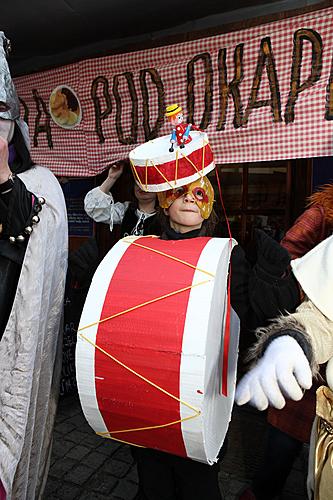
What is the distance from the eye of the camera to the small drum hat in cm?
173

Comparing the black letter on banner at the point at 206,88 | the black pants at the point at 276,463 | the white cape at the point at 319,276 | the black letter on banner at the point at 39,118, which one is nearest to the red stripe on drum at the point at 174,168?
the white cape at the point at 319,276

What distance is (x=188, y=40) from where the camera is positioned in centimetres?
284

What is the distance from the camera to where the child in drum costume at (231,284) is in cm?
155

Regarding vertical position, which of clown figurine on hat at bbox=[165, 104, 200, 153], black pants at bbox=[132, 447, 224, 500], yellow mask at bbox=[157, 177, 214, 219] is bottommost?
black pants at bbox=[132, 447, 224, 500]

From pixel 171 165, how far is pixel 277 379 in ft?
3.21

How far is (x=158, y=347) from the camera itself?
4.51 ft

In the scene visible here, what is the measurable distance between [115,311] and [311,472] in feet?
3.22

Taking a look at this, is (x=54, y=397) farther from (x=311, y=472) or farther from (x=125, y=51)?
(x=125, y=51)

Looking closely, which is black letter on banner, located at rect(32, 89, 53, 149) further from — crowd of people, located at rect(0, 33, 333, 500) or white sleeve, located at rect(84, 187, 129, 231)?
crowd of people, located at rect(0, 33, 333, 500)

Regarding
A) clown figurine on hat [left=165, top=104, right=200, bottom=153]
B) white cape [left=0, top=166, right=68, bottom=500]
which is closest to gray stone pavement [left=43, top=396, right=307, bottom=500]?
white cape [left=0, top=166, right=68, bottom=500]

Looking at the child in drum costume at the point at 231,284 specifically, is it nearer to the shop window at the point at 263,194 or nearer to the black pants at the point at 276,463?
the black pants at the point at 276,463

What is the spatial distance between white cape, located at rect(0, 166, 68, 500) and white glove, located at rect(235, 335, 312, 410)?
2.97 ft

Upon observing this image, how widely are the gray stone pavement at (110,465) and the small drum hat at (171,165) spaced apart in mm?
1869

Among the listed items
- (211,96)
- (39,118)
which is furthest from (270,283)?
(39,118)
